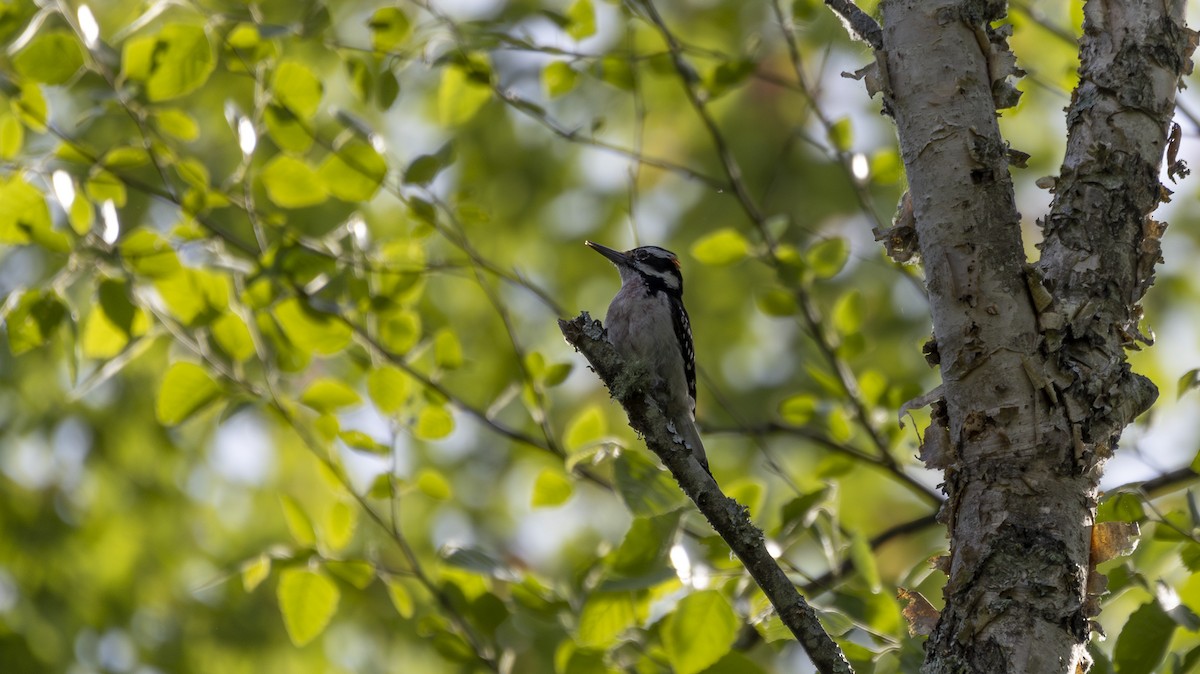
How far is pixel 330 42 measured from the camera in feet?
15.4

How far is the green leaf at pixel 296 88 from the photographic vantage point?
445 centimetres

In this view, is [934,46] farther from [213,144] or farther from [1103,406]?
[213,144]

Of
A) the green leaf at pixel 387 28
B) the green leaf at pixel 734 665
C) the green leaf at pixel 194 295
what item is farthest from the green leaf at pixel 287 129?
the green leaf at pixel 734 665

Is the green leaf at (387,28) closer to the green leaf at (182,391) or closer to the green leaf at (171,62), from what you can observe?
the green leaf at (171,62)

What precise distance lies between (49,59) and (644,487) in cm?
280

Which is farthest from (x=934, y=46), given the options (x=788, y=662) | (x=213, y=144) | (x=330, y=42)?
(x=213, y=144)

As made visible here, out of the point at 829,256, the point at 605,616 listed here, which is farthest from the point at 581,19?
the point at 605,616

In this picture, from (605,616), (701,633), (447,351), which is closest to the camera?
(701,633)

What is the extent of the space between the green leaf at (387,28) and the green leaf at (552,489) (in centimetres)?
190

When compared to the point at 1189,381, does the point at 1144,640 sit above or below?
below

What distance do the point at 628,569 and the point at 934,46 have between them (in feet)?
5.77

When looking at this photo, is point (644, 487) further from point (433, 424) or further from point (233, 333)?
point (233, 333)

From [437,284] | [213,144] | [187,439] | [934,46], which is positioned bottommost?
[187,439]

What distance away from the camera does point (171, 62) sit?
4301mm
